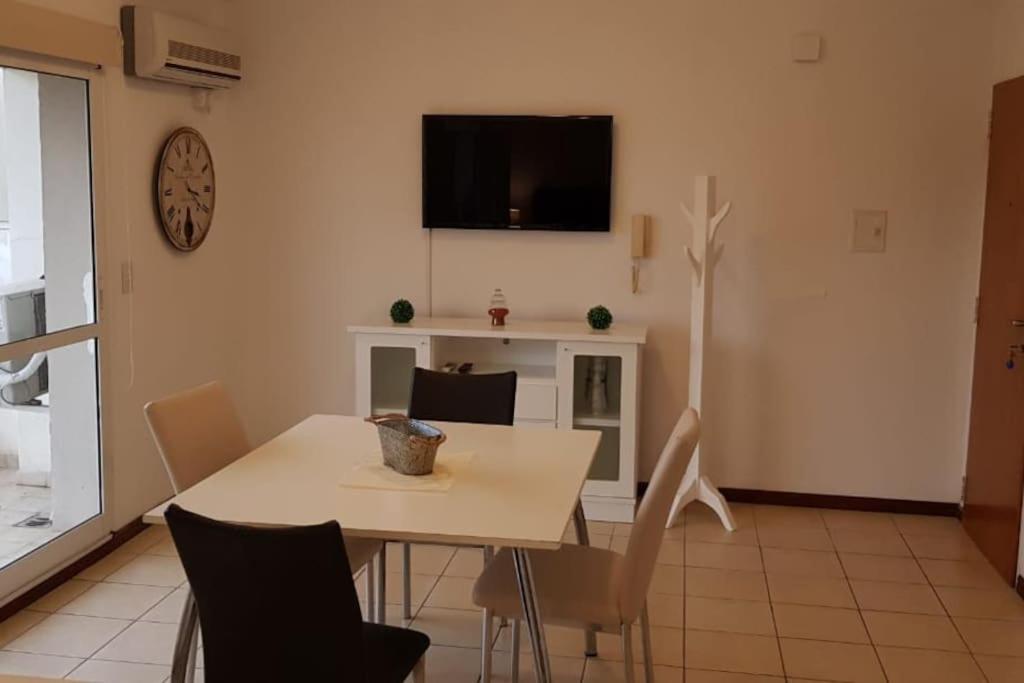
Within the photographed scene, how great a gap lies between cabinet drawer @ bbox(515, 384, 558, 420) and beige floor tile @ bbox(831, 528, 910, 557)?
1.33m

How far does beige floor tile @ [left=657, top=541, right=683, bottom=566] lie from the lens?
14.3 feet

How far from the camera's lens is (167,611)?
12.5 feet

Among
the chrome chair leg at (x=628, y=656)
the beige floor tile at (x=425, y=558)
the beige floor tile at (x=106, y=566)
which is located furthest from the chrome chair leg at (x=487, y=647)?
the beige floor tile at (x=106, y=566)

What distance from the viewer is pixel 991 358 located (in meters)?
4.50

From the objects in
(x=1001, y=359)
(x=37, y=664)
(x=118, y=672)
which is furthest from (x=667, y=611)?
(x=37, y=664)

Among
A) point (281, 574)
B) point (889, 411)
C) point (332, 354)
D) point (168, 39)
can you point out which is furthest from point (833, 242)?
point (281, 574)

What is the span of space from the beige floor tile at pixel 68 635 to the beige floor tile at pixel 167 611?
0.08 metres

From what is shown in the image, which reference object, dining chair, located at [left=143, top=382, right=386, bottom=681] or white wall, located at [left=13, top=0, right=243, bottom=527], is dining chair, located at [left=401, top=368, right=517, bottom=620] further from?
white wall, located at [left=13, top=0, right=243, bottom=527]

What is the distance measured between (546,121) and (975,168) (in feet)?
6.21

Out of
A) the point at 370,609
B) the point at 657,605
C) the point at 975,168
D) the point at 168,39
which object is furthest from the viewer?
the point at 975,168

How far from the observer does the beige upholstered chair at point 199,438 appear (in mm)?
3043

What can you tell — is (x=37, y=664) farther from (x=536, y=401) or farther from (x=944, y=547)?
(x=944, y=547)

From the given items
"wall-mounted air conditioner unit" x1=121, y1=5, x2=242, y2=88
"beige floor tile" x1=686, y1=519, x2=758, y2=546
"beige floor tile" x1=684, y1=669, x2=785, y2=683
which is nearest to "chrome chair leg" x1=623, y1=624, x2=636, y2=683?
"beige floor tile" x1=684, y1=669, x2=785, y2=683

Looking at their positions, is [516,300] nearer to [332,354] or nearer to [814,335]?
[332,354]
